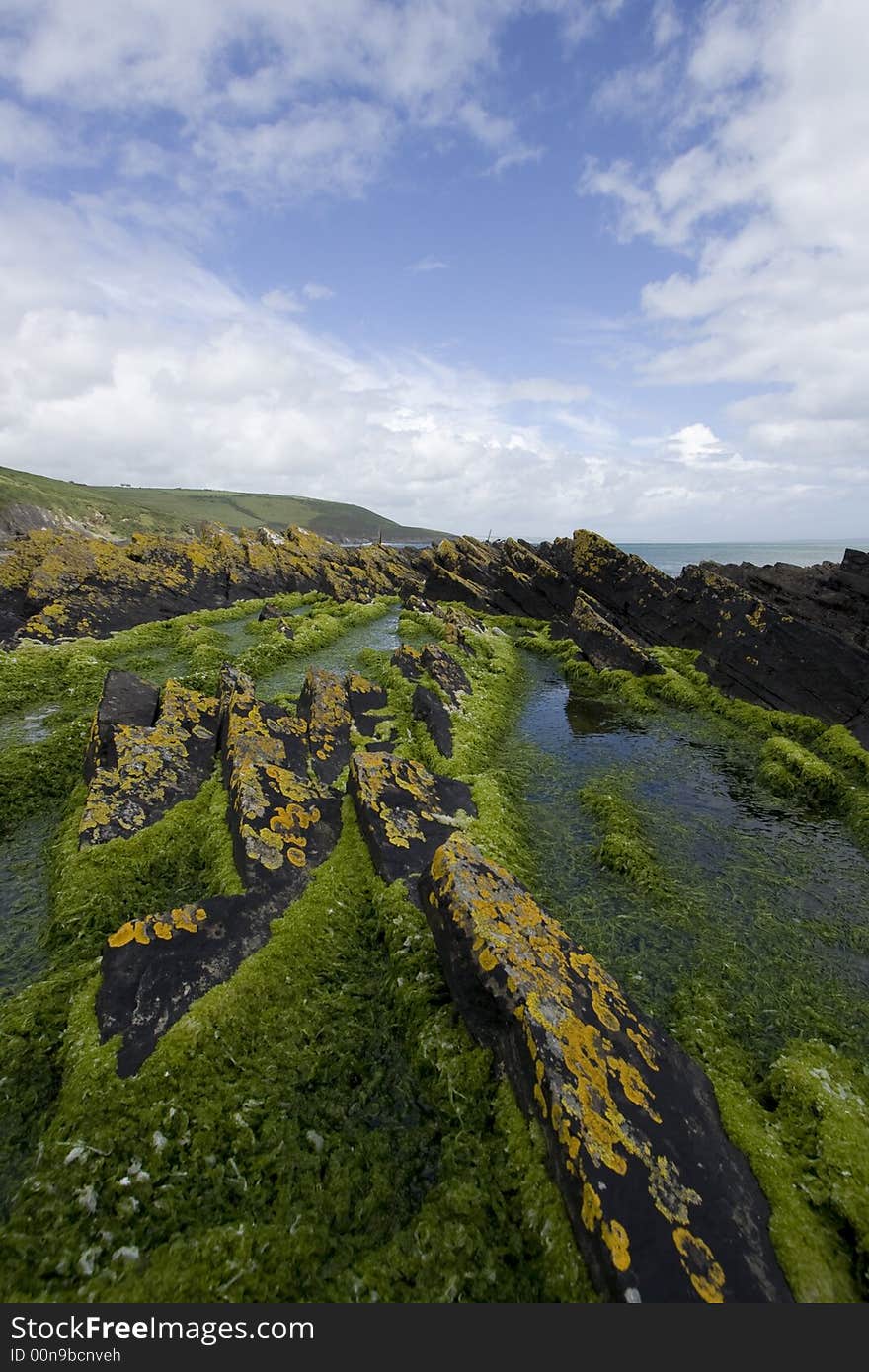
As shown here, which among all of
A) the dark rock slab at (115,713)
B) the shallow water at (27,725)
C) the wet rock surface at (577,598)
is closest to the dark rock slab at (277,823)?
the dark rock slab at (115,713)

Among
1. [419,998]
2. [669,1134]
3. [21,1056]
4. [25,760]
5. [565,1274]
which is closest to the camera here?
[565,1274]

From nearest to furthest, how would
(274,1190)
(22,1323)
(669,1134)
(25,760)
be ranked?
(22,1323), (274,1190), (669,1134), (25,760)

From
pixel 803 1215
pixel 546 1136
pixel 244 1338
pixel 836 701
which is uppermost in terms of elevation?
pixel 836 701

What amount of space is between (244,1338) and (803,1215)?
5948mm

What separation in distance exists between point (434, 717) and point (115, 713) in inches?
388

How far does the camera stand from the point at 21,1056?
668cm

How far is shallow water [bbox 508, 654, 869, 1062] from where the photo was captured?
884 cm

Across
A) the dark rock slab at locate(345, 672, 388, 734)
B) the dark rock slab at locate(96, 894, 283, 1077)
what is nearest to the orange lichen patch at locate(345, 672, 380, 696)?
the dark rock slab at locate(345, 672, 388, 734)

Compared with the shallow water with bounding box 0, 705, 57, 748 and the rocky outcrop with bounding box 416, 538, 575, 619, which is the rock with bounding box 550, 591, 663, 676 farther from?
the shallow water with bounding box 0, 705, 57, 748

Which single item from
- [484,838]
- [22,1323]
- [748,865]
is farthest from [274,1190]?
[748,865]

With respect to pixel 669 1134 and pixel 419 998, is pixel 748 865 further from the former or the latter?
pixel 419 998

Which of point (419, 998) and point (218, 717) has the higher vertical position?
point (218, 717)

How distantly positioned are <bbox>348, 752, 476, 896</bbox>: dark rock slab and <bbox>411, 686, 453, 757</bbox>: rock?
11.0 ft

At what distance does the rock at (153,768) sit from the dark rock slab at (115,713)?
124mm
